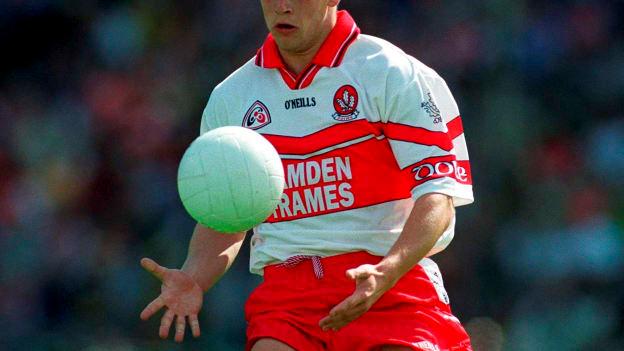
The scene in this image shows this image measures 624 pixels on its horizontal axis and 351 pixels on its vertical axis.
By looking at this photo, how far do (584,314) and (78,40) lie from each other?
16.5 ft

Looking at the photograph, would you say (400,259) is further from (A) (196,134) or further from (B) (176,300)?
(A) (196,134)

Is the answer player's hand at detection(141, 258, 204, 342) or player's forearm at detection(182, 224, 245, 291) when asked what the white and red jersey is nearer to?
player's forearm at detection(182, 224, 245, 291)

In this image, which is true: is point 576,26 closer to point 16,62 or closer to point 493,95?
point 493,95

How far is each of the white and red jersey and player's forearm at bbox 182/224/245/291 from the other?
8.2 inches

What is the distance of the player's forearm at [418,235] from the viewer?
469 centimetres

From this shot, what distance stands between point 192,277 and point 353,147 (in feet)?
2.92

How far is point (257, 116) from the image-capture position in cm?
527

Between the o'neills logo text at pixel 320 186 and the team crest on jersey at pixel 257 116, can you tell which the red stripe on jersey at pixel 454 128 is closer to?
the o'neills logo text at pixel 320 186

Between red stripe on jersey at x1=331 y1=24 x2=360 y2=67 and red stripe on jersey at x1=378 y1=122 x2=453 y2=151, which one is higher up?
red stripe on jersey at x1=331 y1=24 x2=360 y2=67

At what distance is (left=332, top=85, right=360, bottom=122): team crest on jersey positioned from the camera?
507 centimetres

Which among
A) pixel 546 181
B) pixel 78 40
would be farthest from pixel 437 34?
pixel 78 40

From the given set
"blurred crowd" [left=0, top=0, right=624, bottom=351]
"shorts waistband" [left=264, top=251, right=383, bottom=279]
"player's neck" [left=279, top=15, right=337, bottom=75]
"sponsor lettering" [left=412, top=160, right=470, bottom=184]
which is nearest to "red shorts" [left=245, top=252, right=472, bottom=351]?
"shorts waistband" [left=264, top=251, right=383, bottom=279]

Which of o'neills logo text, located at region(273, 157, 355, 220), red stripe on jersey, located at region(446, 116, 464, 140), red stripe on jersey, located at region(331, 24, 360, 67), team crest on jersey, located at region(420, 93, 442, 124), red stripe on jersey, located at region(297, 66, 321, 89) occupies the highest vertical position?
red stripe on jersey, located at region(331, 24, 360, 67)

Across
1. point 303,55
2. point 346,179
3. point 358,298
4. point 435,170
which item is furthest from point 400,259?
point 303,55
